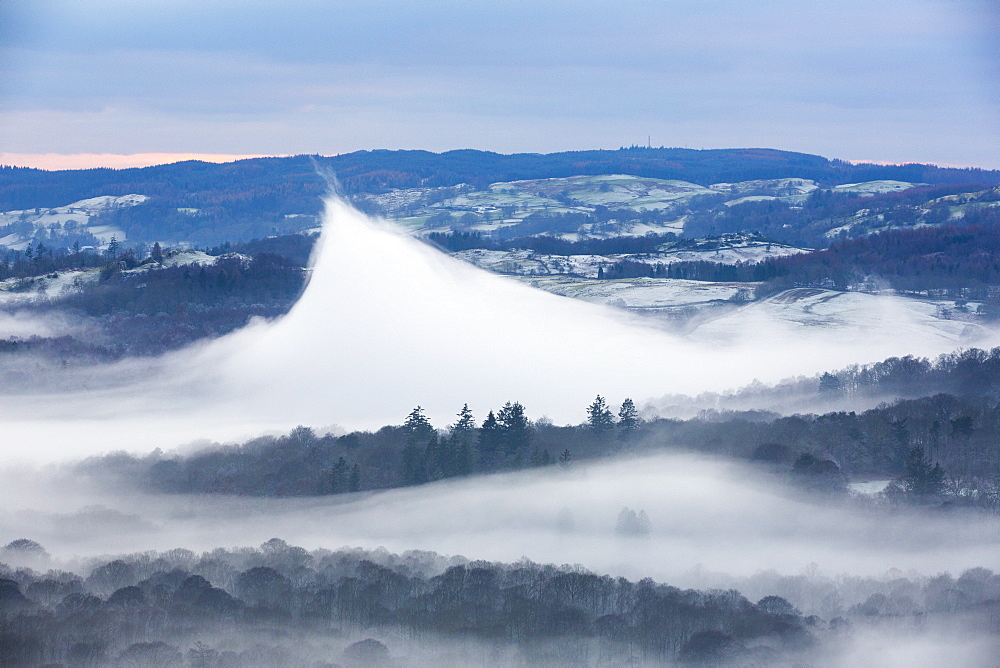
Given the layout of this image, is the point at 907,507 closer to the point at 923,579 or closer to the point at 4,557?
the point at 923,579

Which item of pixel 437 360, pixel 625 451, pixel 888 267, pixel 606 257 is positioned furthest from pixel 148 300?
pixel 888 267

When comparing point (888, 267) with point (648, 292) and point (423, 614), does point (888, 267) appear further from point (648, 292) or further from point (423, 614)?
point (423, 614)

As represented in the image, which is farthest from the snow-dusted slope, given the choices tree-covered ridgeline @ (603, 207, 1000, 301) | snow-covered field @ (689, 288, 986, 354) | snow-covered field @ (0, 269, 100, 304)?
snow-covered field @ (0, 269, 100, 304)

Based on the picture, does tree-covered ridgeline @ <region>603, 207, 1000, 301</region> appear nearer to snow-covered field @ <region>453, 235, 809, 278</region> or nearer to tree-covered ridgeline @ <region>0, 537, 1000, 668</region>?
snow-covered field @ <region>453, 235, 809, 278</region>

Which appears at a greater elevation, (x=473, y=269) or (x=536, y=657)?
(x=473, y=269)

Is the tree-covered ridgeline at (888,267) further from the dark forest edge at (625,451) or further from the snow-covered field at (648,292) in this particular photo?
the dark forest edge at (625,451)

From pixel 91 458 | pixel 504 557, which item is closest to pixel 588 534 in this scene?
pixel 504 557

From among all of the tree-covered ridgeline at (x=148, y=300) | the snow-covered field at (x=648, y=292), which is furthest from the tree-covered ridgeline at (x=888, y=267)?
the tree-covered ridgeline at (x=148, y=300)
